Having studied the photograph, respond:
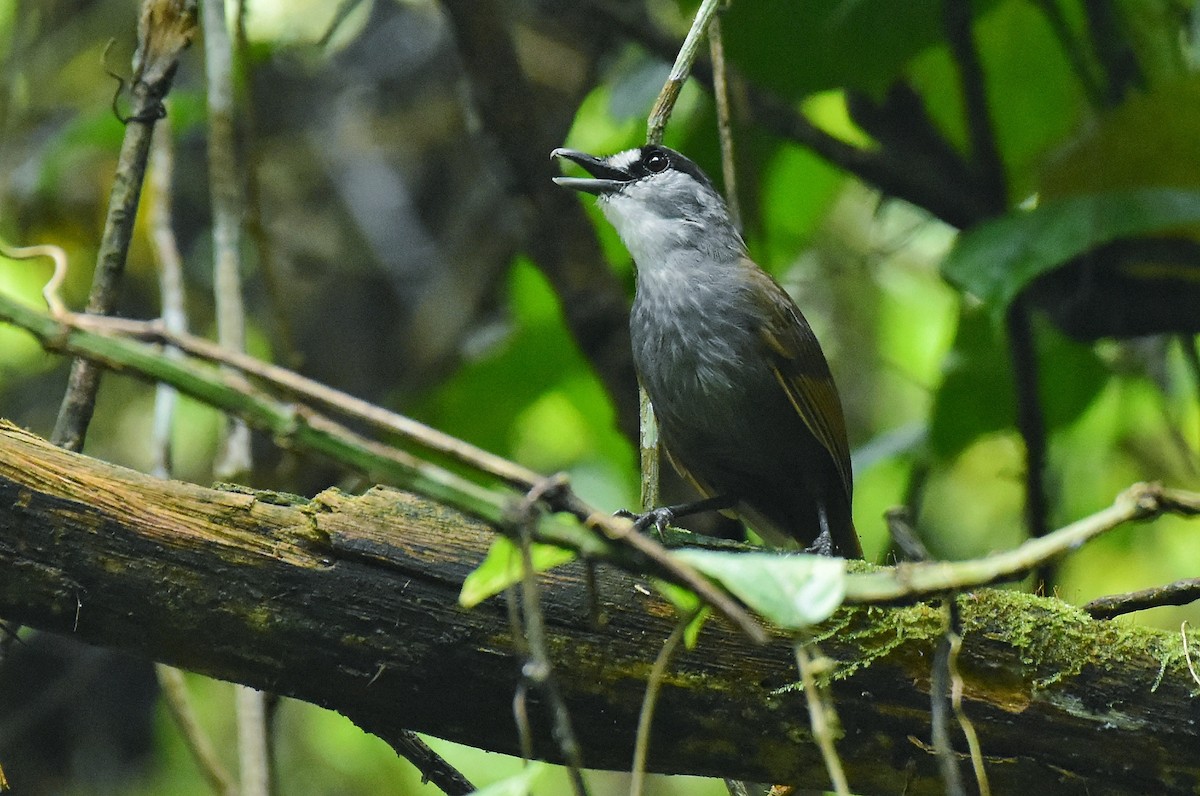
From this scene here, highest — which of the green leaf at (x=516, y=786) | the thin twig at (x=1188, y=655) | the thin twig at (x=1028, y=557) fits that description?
the thin twig at (x=1188, y=655)

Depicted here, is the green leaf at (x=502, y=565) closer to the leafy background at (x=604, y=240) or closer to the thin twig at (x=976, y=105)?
the leafy background at (x=604, y=240)

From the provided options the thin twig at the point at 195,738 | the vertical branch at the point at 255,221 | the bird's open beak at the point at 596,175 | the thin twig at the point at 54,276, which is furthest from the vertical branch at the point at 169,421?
the bird's open beak at the point at 596,175

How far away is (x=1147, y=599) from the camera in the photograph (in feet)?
8.13

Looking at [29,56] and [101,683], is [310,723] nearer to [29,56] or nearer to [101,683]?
[101,683]

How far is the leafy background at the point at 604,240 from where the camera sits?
13.4 ft

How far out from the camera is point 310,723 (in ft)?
20.8

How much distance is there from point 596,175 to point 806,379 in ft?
3.43

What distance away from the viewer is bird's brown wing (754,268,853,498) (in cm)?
362

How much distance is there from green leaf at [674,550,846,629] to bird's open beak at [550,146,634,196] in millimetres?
2435

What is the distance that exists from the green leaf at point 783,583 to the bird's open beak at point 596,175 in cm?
243

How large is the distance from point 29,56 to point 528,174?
2.58 meters

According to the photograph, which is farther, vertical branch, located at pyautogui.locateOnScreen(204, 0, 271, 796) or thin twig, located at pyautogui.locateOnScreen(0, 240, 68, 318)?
vertical branch, located at pyautogui.locateOnScreen(204, 0, 271, 796)

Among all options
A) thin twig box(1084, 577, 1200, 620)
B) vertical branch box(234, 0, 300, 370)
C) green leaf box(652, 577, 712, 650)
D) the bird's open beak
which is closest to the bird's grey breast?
the bird's open beak

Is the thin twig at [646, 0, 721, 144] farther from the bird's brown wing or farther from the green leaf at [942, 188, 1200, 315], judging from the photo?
the green leaf at [942, 188, 1200, 315]
